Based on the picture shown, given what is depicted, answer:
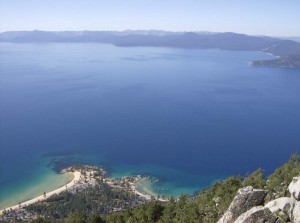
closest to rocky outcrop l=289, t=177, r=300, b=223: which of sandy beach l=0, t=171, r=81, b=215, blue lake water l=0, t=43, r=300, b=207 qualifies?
blue lake water l=0, t=43, r=300, b=207

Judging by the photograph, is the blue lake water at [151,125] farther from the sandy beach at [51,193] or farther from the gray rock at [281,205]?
the gray rock at [281,205]

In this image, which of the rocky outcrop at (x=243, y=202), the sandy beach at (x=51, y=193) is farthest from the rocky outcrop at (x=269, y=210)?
the sandy beach at (x=51, y=193)

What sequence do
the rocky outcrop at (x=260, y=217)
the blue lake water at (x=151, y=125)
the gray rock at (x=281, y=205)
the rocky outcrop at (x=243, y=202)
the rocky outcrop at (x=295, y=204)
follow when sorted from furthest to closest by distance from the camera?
the blue lake water at (x=151, y=125) < the rocky outcrop at (x=243, y=202) < the gray rock at (x=281, y=205) < the rocky outcrop at (x=260, y=217) < the rocky outcrop at (x=295, y=204)

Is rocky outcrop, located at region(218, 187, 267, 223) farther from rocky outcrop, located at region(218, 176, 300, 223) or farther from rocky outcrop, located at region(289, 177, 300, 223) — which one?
rocky outcrop, located at region(289, 177, 300, 223)

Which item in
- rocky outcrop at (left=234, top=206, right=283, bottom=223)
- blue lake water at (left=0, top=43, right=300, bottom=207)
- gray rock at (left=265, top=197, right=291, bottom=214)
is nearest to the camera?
rocky outcrop at (left=234, top=206, right=283, bottom=223)

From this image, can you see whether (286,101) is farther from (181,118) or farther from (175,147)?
(175,147)

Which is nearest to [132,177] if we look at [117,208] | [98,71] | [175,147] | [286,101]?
[117,208]

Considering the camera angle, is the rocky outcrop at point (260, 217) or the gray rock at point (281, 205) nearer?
the rocky outcrop at point (260, 217)
